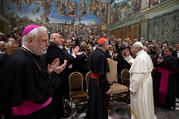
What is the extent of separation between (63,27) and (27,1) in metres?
5.34

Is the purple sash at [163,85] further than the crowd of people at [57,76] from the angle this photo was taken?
Yes

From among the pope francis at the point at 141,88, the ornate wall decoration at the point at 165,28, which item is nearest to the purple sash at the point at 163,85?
the pope francis at the point at 141,88

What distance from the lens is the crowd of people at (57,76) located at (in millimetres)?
1353

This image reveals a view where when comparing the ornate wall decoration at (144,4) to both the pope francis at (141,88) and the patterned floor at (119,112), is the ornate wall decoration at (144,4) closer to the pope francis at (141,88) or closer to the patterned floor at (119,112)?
the patterned floor at (119,112)

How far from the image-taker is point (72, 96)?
4.04 metres

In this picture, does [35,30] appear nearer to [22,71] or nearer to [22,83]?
[22,71]

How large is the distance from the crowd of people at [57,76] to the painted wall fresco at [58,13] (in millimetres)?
12394

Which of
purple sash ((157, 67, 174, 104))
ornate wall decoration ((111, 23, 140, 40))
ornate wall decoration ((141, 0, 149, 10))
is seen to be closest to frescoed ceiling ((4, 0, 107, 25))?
ornate wall decoration ((111, 23, 140, 40))

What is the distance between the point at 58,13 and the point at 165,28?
44.6 ft

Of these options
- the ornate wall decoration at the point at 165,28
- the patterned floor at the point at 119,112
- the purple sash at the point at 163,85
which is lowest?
the patterned floor at the point at 119,112

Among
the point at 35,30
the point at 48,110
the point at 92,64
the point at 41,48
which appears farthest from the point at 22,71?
the point at 92,64

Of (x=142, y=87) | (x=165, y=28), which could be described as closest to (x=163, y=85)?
(x=142, y=87)

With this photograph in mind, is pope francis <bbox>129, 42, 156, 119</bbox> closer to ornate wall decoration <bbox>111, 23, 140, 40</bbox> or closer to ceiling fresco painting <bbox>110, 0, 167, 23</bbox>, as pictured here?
ceiling fresco painting <bbox>110, 0, 167, 23</bbox>

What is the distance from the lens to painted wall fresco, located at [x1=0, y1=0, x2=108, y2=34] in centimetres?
1553
